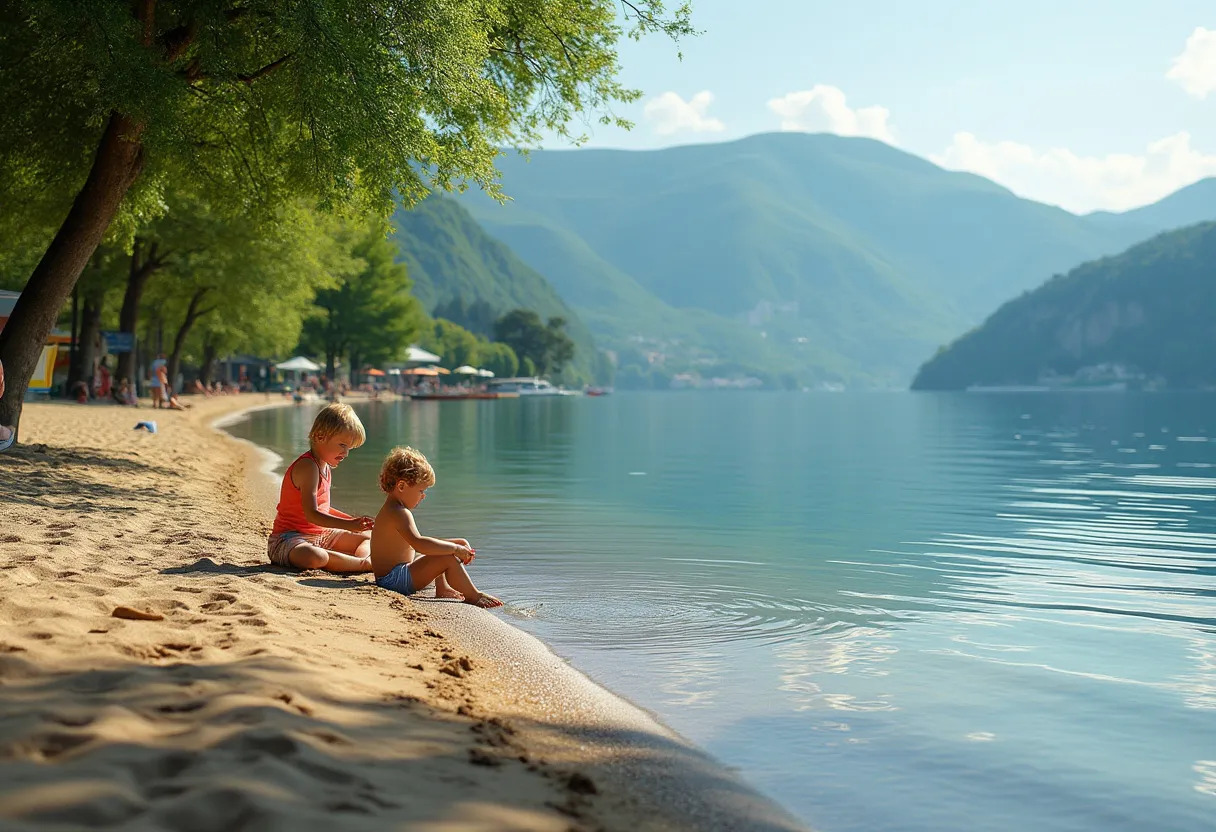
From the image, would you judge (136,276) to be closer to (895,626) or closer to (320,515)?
(320,515)

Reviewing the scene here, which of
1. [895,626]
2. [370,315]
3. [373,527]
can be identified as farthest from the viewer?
[370,315]

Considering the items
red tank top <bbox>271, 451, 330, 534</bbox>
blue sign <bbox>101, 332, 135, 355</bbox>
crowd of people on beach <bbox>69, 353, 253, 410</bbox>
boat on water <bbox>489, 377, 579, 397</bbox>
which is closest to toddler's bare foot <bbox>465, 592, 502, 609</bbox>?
red tank top <bbox>271, 451, 330, 534</bbox>

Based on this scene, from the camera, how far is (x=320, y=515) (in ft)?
32.9

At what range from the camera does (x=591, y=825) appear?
4.66m

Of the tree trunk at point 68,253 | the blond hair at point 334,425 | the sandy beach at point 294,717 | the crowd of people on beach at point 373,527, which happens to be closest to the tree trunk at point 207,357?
the tree trunk at point 68,253

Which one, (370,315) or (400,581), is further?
(370,315)

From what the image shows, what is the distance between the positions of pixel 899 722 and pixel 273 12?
13.2 metres

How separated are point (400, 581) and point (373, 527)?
0.54 meters

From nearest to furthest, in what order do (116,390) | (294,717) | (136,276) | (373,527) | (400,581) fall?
1. (294,717)
2. (400,581)
3. (373,527)
4. (136,276)
5. (116,390)

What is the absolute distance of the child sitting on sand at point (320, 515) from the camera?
9891mm

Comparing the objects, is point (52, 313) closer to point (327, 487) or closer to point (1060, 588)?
point (327, 487)

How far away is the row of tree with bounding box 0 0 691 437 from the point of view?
48.0ft

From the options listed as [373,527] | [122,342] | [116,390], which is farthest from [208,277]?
[373,527]

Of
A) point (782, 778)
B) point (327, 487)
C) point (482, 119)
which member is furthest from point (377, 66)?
point (782, 778)
